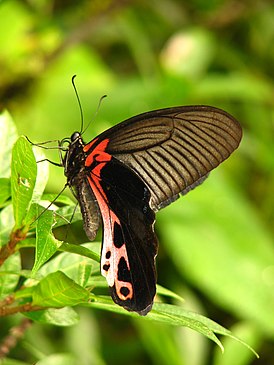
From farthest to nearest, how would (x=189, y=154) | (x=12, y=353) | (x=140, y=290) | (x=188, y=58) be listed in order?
(x=188, y=58) < (x=12, y=353) < (x=189, y=154) < (x=140, y=290)

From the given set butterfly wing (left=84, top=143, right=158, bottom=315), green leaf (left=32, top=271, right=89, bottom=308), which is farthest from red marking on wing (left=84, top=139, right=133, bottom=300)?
green leaf (left=32, top=271, right=89, bottom=308)

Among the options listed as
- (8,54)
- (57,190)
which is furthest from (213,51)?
(57,190)

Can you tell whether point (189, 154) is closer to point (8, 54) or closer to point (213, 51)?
point (8, 54)

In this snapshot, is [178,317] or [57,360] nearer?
[178,317]

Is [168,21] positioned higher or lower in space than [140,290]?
higher

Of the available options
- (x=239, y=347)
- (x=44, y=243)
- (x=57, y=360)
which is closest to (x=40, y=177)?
(x=44, y=243)

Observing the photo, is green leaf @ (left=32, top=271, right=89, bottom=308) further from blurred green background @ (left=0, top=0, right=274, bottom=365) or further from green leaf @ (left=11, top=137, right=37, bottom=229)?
blurred green background @ (left=0, top=0, right=274, bottom=365)

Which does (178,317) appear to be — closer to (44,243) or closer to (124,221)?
(44,243)
